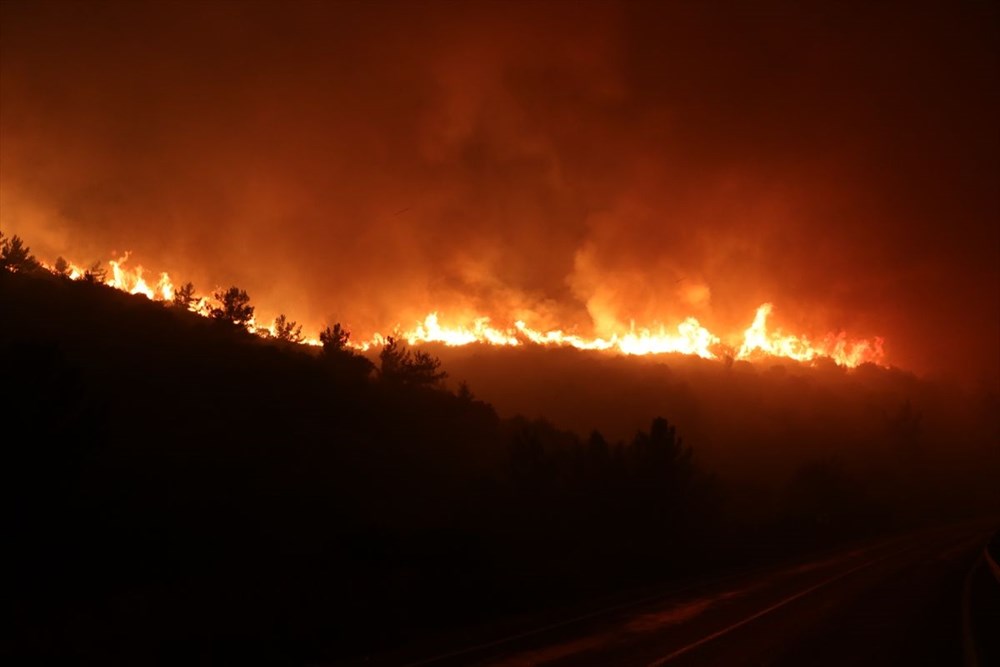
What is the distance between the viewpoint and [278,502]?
848 inches

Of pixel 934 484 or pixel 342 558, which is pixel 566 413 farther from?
pixel 342 558

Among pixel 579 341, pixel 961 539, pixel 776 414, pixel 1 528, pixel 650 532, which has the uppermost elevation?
pixel 579 341

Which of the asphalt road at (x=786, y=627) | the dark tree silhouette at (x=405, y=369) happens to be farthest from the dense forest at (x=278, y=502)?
the asphalt road at (x=786, y=627)

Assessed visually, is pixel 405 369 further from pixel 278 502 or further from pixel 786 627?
pixel 786 627

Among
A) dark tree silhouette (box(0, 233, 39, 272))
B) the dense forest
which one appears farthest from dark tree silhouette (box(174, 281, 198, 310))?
dark tree silhouette (box(0, 233, 39, 272))

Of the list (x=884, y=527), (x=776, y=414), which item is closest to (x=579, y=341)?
(x=776, y=414)

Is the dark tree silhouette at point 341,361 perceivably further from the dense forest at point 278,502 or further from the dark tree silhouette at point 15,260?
the dark tree silhouette at point 15,260

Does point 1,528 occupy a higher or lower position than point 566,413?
lower

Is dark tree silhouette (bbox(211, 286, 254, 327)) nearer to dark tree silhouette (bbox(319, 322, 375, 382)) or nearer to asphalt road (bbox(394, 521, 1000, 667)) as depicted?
dark tree silhouette (bbox(319, 322, 375, 382))

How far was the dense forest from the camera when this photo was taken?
12047 millimetres

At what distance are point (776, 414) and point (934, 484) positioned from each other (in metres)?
16.8

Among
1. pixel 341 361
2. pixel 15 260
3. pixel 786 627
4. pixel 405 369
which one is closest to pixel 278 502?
pixel 786 627

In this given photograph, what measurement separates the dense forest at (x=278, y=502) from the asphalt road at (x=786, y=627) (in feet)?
7.56

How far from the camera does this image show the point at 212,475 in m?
21.4
